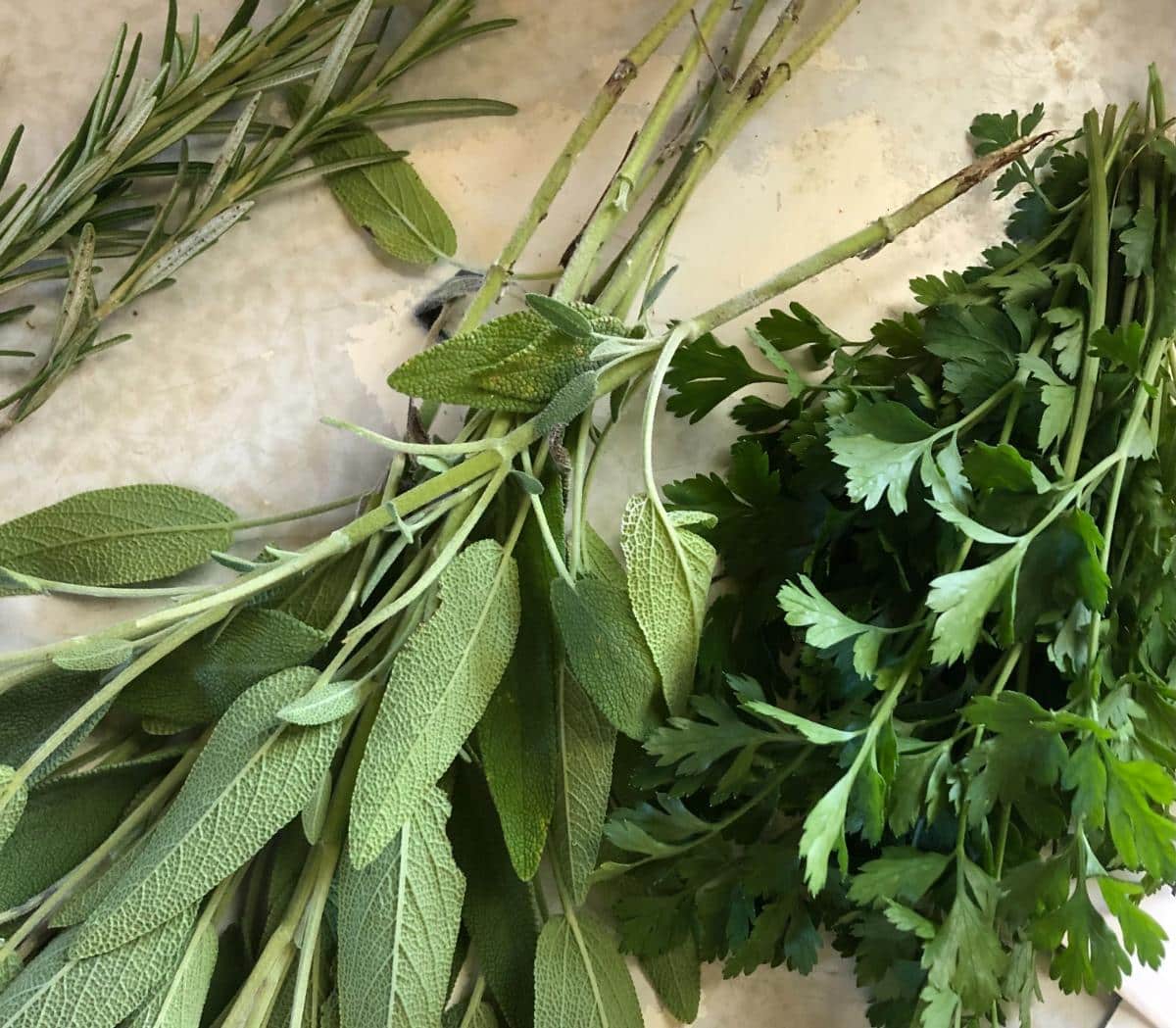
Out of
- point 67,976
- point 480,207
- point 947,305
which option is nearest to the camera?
point 67,976

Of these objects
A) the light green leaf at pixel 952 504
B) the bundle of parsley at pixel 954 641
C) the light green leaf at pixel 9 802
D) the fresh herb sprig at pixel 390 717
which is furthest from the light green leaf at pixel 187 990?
the light green leaf at pixel 952 504

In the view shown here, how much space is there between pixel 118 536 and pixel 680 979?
435 millimetres

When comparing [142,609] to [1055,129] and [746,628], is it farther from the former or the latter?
[1055,129]

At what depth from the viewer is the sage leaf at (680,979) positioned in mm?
605

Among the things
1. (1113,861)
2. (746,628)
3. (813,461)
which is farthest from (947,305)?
(1113,861)

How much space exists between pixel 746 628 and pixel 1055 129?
439 millimetres

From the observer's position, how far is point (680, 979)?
1.99ft

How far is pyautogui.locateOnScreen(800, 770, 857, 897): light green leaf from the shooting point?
45 cm

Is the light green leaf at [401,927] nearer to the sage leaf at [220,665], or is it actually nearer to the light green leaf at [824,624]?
the sage leaf at [220,665]

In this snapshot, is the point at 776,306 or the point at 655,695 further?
the point at 776,306

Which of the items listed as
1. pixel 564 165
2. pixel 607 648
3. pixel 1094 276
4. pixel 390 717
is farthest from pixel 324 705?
pixel 1094 276

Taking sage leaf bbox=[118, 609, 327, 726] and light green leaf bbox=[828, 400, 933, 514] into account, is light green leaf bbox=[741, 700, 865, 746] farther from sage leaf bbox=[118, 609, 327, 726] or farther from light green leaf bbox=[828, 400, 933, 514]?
sage leaf bbox=[118, 609, 327, 726]

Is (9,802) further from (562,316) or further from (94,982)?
(562,316)

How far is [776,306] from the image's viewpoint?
681 mm
